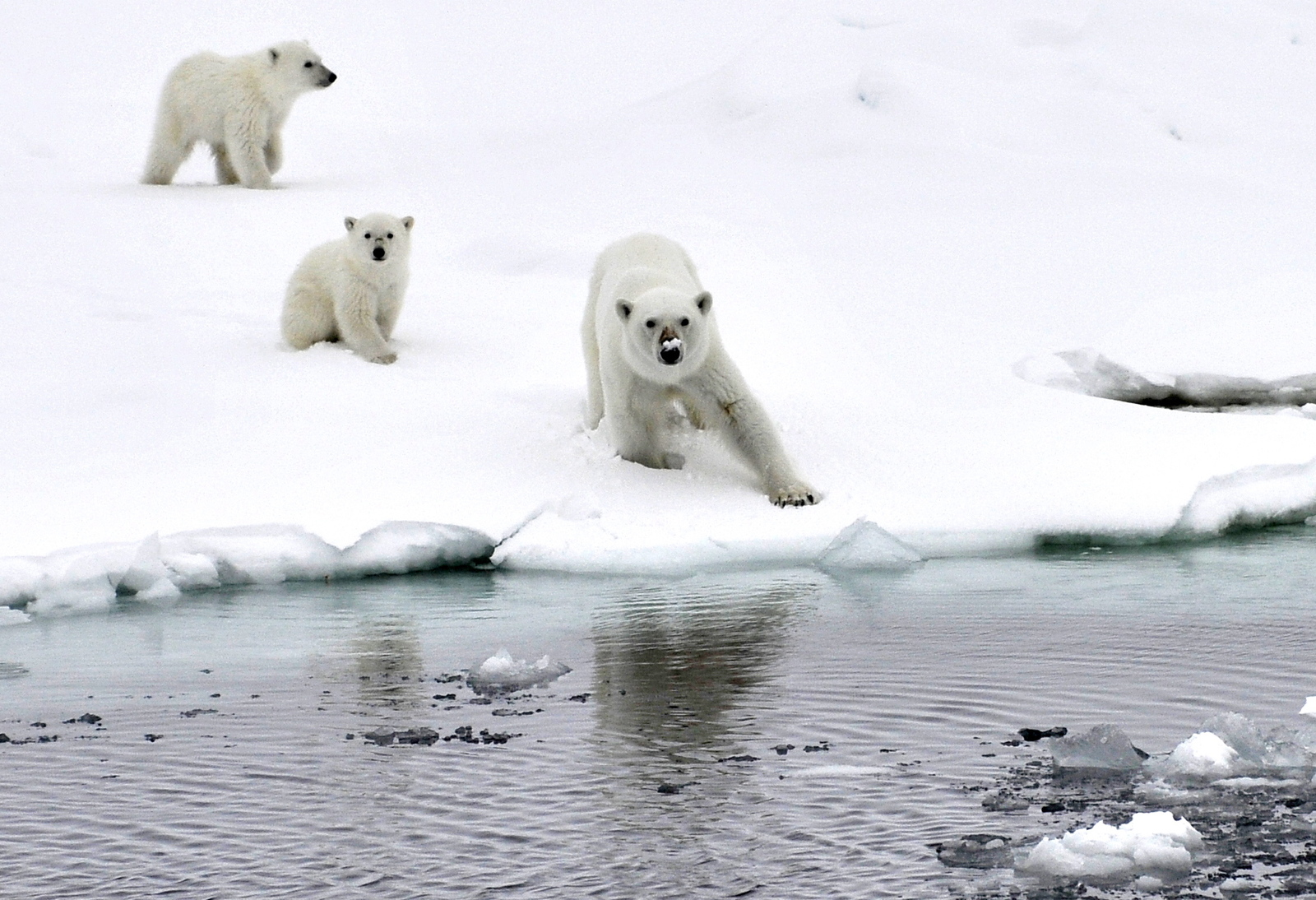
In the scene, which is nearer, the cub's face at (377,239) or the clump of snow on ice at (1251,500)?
the clump of snow on ice at (1251,500)

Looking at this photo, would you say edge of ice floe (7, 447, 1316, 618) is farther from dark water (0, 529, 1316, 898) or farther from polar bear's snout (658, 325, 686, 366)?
polar bear's snout (658, 325, 686, 366)

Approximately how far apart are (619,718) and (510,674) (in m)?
0.62

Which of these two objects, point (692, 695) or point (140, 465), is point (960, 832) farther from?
point (140, 465)

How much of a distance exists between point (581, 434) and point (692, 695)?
11.4 feet

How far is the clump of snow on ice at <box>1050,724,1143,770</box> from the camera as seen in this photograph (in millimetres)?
4371

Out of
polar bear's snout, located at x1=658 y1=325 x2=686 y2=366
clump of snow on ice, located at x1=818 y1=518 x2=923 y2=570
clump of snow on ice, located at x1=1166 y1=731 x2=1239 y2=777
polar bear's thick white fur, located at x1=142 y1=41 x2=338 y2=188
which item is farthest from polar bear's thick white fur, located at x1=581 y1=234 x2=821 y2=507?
polar bear's thick white fur, located at x1=142 y1=41 x2=338 y2=188

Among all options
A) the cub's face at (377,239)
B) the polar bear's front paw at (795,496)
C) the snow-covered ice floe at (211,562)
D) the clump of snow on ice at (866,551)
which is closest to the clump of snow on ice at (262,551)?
the snow-covered ice floe at (211,562)

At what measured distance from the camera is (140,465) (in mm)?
8133

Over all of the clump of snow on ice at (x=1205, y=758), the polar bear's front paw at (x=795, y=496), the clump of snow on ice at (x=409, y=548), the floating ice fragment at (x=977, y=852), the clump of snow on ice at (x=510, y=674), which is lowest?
the floating ice fragment at (x=977, y=852)

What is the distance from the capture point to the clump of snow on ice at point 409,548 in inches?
298

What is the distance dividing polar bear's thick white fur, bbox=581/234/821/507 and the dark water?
83 centimetres

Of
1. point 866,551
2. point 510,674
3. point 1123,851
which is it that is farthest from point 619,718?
point 866,551

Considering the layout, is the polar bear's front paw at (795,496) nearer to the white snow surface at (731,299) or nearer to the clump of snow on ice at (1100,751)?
the white snow surface at (731,299)

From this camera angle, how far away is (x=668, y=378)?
801 cm
